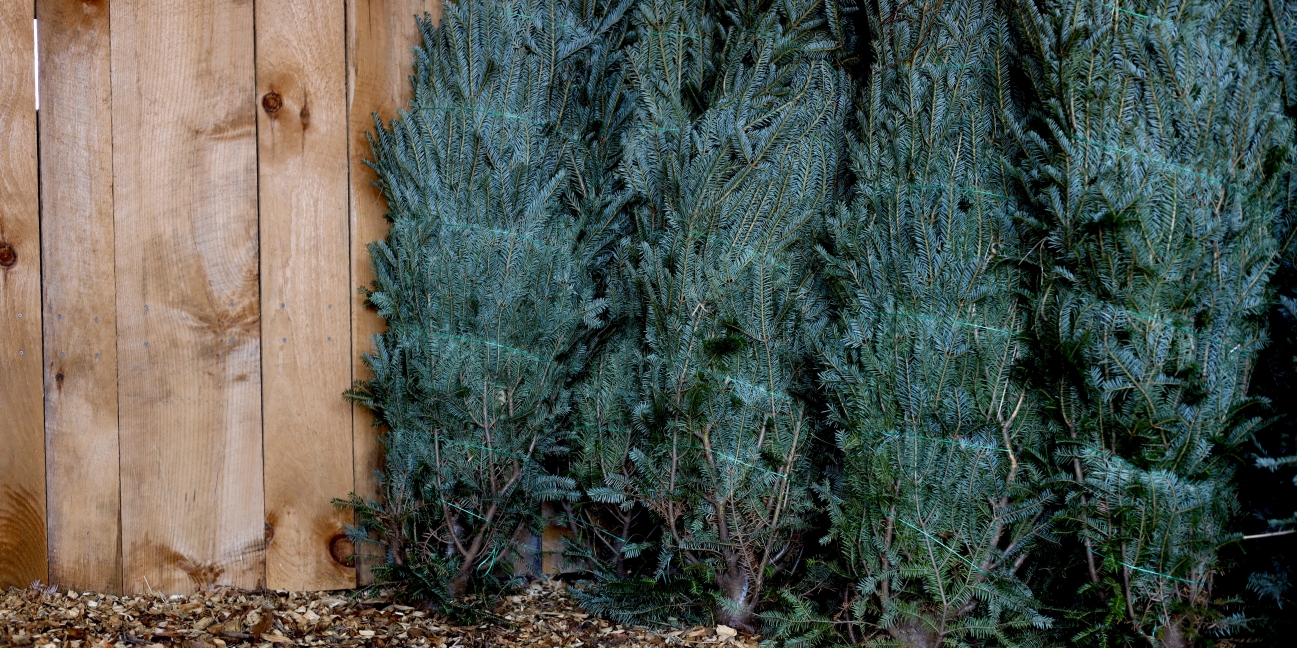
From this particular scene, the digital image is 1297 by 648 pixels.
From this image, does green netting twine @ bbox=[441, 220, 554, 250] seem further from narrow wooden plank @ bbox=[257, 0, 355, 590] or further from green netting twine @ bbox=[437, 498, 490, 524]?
green netting twine @ bbox=[437, 498, 490, 524]

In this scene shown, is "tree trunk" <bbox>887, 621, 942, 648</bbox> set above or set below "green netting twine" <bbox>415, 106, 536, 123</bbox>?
below

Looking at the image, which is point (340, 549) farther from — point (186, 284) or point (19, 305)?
point (19, 305)

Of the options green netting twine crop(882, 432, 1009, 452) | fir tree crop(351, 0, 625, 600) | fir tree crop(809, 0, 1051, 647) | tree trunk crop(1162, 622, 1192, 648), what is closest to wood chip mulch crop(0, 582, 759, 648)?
fir tree crop(351, 0, 625, 600)

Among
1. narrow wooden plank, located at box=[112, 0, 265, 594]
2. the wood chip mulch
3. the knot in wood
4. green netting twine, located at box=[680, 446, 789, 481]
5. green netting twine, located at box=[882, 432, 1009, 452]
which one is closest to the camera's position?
green netting twine, located at box=[882, 432, 1009, 452]

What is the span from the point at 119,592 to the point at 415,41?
1.96 metres

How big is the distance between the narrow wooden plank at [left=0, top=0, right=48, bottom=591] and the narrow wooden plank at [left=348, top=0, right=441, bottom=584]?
2.93 ft

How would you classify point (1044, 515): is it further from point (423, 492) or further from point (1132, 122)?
point (423, 492)

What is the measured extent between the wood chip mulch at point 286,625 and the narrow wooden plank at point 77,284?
17 cm

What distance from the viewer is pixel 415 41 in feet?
9.15

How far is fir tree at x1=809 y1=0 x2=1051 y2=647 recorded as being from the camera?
2242 millimetres

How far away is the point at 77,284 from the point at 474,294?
118 cm

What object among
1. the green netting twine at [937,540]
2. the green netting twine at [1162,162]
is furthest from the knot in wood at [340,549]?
the green netting twine at [1162,162]

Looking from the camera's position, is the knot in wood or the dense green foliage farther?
the knot in wood

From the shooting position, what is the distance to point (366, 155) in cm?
274
